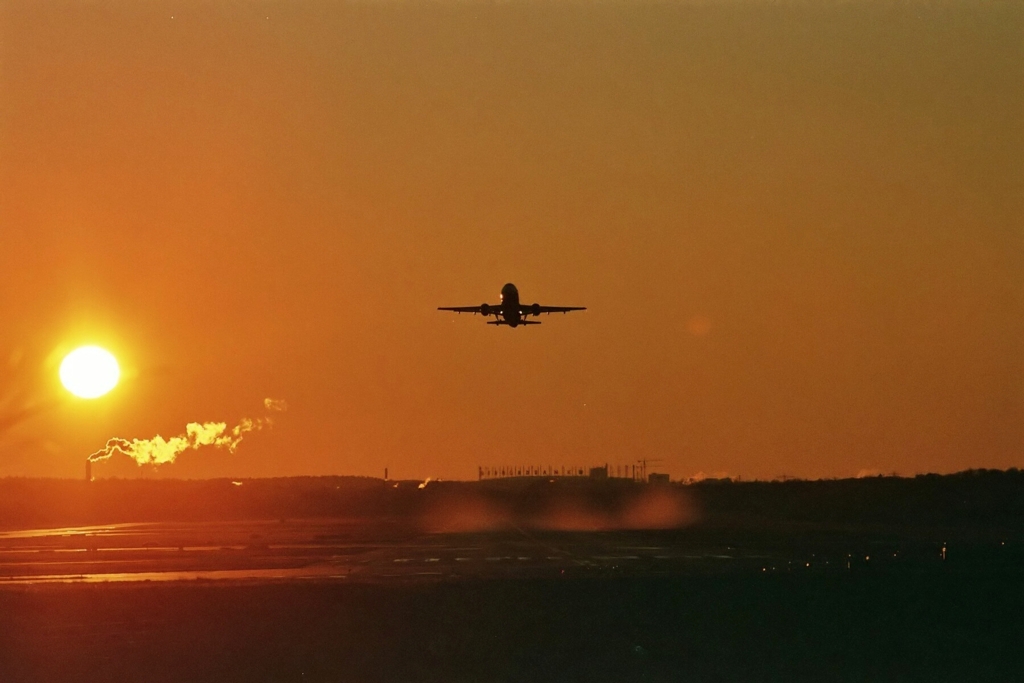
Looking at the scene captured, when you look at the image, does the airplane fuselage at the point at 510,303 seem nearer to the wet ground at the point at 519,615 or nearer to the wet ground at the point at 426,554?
the wet ground at the point at 426,554

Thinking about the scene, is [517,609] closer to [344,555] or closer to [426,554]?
[426,554]

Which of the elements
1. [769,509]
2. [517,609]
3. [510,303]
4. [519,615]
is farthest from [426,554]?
[769,509]

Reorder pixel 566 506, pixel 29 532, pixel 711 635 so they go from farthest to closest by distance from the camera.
→ 1. pixel 566 506
2. pixel 29 532
3. pixel 711 635

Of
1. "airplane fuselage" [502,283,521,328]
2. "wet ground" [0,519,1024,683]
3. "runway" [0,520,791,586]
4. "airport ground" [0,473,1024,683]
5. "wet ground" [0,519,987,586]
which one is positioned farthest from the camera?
"airplane fuselage" [502,283,521,328]

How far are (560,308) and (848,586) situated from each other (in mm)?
43788

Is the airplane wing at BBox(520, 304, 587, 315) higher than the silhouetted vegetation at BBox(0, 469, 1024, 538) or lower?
higher

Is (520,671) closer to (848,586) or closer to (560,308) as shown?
(848,586)

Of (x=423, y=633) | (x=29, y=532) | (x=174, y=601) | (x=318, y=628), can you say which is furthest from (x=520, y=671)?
(x=29, y=532)

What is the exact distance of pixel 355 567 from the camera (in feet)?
251

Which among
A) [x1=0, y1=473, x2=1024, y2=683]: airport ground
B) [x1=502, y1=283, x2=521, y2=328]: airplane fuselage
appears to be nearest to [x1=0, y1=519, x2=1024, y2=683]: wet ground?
[x1=0, y1=473, x2=1024, y2=683]: airport ground

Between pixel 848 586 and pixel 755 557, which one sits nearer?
pixel 848 586

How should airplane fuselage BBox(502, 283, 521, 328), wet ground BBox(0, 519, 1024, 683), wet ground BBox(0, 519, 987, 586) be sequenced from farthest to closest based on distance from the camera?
airplane fuselage BBox(502, 283, 521, 328) → wet ground BBox(0, 519, 987, 586) → wet ground BBox(0, 519, 1024, 683)

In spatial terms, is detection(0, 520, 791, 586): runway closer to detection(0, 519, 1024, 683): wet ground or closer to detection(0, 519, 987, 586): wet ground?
detection(0, 519, 987, 586): wet ground

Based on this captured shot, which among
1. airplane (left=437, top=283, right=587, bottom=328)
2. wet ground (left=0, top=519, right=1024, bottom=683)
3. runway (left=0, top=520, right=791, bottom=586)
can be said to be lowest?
wet ground (left=0, top=519, right=1024, bottom=683)
